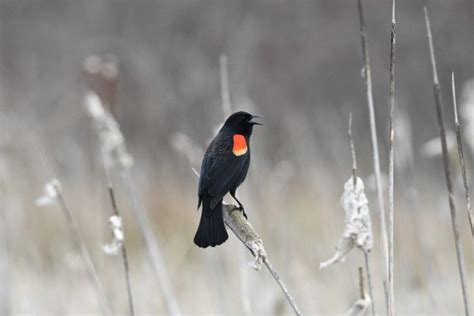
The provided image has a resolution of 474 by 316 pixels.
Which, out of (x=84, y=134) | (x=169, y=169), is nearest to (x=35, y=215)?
(x=169, y=169)

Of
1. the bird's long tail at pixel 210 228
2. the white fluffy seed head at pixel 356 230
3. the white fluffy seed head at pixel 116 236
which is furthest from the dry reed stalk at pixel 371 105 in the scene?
the white fluffy seed head at pixel 116 236

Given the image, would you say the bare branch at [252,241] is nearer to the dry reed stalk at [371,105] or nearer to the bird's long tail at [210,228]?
the bird's long tail at [210,228]

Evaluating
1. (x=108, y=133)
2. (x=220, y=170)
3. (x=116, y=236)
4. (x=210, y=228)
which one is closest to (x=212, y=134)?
(x=108, y=133)

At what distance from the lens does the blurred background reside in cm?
354

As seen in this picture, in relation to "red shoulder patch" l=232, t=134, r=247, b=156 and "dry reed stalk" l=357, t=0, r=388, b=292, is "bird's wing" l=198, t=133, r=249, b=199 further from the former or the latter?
"dry reed stalk" l=357, t=0, r=388, b=292

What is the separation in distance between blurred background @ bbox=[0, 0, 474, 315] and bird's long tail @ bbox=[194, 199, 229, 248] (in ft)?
1.96

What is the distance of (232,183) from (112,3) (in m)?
11.5

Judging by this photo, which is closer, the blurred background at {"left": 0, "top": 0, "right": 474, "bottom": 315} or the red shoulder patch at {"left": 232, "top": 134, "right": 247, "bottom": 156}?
the red shoulder patch at {"left": 232, "top": 134, "right": 247, "bottom": 156}

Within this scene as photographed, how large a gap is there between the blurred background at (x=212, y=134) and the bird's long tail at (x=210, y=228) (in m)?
0.60

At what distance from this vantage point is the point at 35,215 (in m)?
5.25

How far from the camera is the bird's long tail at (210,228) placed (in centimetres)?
115

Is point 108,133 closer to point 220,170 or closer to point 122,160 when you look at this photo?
point 122,160

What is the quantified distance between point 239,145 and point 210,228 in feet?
0.75

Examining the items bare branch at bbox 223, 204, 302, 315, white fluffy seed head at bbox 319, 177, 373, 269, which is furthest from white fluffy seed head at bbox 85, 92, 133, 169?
white fluffy seed head at bbox 319, 177, 373, 269
